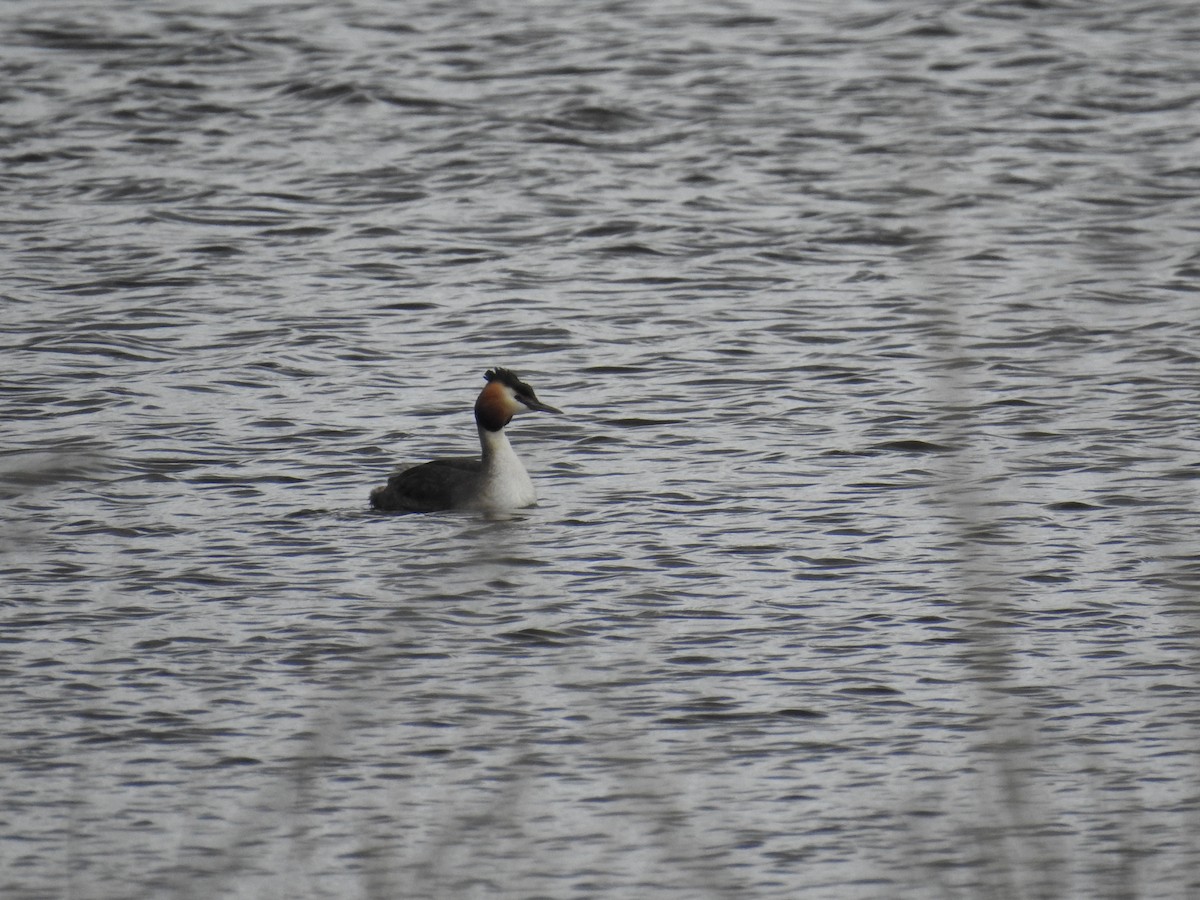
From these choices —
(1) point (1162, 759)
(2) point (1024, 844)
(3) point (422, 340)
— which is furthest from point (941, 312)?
(3) point (422, 340)

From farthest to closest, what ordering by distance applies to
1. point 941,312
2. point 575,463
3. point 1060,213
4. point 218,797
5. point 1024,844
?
1. point 1060,213
2. point 575,463
3. point 218,797
4. point 1024,844
5. point 941,312

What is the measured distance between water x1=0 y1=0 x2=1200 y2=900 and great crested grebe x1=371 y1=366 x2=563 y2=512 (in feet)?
0.64

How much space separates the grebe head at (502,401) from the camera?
40.7 ft

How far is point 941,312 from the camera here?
4.43 m

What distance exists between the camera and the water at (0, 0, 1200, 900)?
780 cm

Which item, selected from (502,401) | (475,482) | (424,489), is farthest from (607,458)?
(424,489)

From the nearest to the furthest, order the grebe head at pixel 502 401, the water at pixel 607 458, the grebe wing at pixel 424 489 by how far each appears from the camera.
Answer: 1. the water at pixel 607 458
2. the grebe wing at pixel 424 489
3. the grebe head at pixel 502 401

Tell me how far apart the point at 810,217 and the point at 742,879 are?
1196cm

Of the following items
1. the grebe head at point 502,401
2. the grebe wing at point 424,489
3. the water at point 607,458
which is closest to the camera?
the water at point 607,458

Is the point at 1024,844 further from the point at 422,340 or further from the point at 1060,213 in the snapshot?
the point at 1060,213

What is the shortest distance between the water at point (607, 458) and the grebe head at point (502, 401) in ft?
1.85

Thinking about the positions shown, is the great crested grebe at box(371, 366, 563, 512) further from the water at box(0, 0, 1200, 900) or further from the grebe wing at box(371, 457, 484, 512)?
the water at box(0, 0, 1200, 900)

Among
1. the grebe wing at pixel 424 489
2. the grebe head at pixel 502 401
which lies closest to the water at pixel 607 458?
the grebe wing at pixel 424 489

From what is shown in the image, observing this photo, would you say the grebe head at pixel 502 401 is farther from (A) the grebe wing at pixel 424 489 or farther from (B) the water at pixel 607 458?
(B) the water at pixel 607 458
